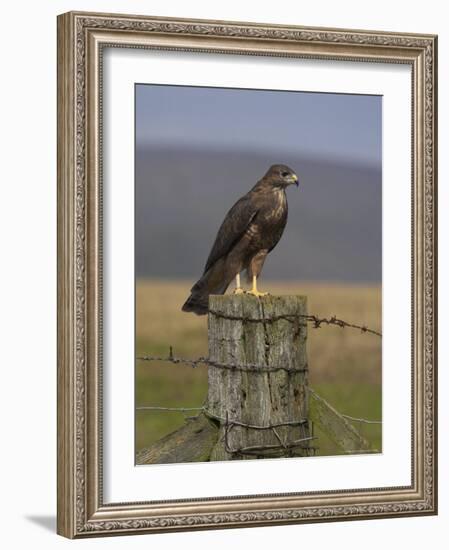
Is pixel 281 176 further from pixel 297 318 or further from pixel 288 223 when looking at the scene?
pixel 297 318

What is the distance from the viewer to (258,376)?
26.2 feet

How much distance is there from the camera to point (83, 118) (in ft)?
23.9

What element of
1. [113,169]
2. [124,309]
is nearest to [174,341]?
[124,309]

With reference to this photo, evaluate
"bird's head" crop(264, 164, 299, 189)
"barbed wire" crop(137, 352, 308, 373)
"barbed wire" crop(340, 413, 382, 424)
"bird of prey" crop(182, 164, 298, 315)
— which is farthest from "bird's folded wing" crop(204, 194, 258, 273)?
"barbed wire" crop(340, 413, 382, 424)

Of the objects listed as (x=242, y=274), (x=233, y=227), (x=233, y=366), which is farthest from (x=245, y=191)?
(x=233, y=366)

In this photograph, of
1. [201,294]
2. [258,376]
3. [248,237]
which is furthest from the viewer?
[248,237]

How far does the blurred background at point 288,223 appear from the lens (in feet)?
24.8

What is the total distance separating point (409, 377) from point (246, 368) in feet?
3.23

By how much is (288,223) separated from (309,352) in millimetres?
724

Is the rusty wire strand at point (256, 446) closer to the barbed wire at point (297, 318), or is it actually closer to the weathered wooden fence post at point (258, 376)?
the weathered wooden fence post at point (258, 376)

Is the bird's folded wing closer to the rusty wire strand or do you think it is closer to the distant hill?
the distant hill

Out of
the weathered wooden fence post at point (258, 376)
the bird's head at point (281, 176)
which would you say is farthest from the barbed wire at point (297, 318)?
the bird's head at point (281, 176)

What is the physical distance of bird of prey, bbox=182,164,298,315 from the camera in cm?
787

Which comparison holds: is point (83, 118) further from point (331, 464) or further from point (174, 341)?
point (331, 464)
